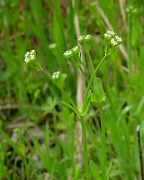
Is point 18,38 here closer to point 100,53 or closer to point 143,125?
point 100,53

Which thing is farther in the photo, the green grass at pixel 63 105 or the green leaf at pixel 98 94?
the green grass at pixel 63 105

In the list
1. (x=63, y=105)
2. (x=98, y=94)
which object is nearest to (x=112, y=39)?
(x=98, y=94)

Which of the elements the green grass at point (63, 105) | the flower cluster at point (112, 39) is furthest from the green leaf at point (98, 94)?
the green grass at point (63, 105)

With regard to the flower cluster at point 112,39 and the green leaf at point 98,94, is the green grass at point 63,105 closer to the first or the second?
the green leaf at point 98,94

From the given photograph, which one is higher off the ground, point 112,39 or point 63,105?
point 112,39

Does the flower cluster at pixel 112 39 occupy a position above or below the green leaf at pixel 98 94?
above

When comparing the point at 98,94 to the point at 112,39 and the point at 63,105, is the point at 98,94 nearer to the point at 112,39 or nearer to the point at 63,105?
the point at 112,39

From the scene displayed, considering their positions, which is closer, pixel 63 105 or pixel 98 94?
pixel 98 94

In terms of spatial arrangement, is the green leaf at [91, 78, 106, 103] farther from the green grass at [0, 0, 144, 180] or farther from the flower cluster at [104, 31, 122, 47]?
the green grass at [0, 0, 144, 180]
